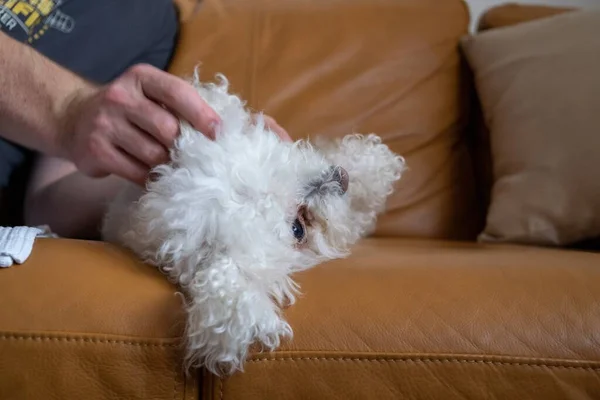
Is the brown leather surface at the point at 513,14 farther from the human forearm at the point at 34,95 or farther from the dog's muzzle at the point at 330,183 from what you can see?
the human forearm at the point at 34,95

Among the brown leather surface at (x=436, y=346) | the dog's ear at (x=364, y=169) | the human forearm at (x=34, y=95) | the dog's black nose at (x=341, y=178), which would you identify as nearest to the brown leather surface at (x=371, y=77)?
the dog's ear at (x=364, y=169)

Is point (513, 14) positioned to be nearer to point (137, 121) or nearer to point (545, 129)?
point (545, 129)

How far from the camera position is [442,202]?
1.24 metres

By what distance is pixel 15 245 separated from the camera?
2.32 feet

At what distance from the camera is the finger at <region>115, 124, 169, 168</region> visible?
79 cm

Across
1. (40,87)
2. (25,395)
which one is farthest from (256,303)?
(40,87)

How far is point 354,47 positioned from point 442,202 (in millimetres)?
365

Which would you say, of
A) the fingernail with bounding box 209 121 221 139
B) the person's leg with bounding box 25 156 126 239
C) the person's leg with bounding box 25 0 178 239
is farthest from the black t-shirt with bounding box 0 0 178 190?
the fingernail with bounding box 209 121 221 139


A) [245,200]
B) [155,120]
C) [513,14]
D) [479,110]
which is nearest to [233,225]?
[245,200]

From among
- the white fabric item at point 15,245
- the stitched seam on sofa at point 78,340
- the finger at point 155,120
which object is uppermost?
the finger at point 155,120

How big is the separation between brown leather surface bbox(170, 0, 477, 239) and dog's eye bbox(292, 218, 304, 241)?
1.30 ft

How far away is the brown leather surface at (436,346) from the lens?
24.6 inches

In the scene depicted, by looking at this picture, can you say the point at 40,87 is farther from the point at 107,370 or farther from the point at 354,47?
the point at 354,47

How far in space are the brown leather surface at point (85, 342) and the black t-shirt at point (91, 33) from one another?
1.78ft
